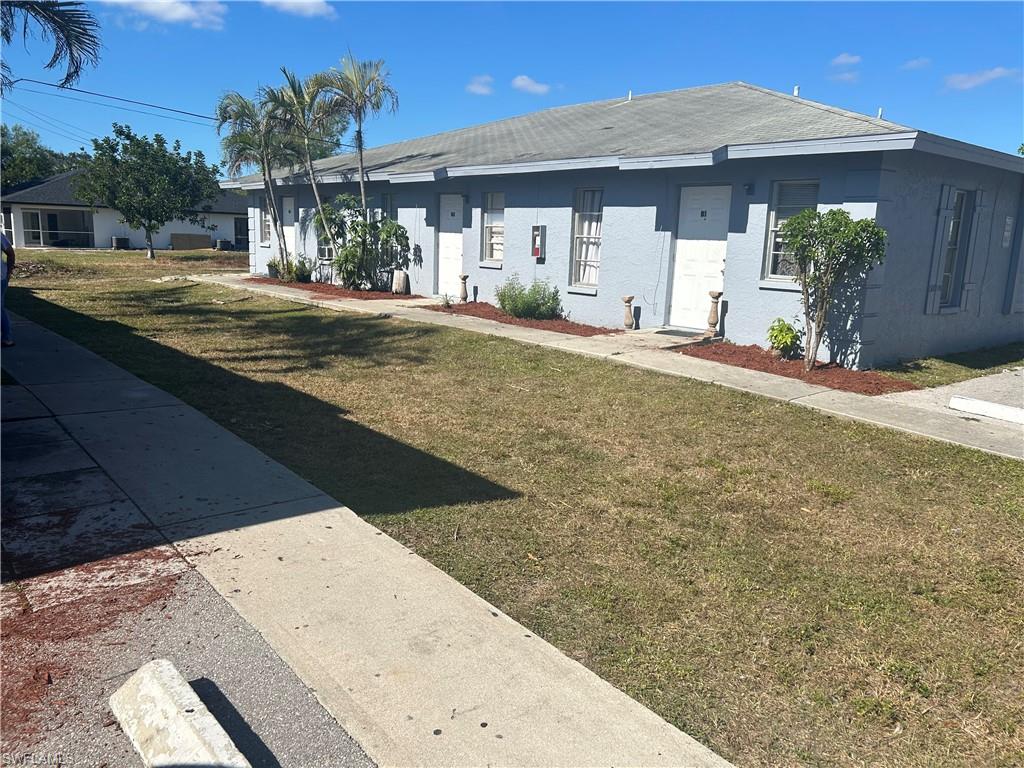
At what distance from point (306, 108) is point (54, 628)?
1727cm

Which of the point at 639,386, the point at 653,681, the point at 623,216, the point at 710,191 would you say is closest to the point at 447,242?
the point at 623,216

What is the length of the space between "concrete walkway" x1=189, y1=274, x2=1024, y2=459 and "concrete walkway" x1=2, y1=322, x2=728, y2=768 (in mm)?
5417

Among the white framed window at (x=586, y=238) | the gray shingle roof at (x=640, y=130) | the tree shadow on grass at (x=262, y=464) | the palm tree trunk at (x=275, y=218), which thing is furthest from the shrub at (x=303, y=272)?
the tree shadow on grass at (x=262, y=464)

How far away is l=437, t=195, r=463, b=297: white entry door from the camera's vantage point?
54.7 ft

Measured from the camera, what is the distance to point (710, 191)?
11.7m

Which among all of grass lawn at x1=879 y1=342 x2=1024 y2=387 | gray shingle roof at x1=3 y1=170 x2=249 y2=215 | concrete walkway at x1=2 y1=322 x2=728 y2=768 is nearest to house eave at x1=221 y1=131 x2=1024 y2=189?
grass lawn at x1=879 y1=342 x2=1024 y2=387

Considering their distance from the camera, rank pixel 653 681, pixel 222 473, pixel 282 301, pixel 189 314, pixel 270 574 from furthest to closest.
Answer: pixel 282 301 → pixel 189 314 → pixel 222 473 → pixel 270 574 → pixel 653 681

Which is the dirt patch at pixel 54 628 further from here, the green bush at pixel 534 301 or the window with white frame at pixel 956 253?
the window with white frame at pixel 956 253

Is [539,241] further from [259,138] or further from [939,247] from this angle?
[259,138]

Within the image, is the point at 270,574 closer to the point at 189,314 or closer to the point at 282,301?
the point at 189,314

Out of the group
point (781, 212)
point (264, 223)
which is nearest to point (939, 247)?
point (781, 212)

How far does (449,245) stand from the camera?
55.6 ft

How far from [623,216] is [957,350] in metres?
5.94

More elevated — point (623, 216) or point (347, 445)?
point (623, 216)
